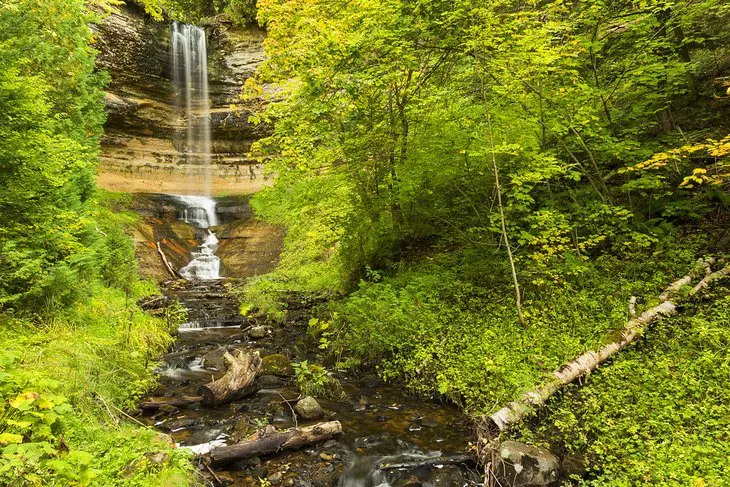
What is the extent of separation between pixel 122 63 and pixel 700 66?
1023 inches

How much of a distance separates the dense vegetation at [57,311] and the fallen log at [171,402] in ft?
0.68

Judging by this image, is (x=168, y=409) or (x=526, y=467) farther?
(x=168, y=409)

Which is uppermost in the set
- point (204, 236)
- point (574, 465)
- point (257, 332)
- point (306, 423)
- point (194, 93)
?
point (194, 93)

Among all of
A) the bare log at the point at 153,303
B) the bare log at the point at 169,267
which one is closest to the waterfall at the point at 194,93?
the bare log at the point at 169,267

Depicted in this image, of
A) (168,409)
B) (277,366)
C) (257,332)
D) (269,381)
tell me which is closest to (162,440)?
(168,409)

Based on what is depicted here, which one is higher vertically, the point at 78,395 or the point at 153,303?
the point at 78,395

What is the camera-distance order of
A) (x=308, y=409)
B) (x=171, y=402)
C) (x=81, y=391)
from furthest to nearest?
(x=171, y=402) < (x=308, y=409) < (x=81, y=391)

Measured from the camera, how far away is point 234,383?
6.32 m

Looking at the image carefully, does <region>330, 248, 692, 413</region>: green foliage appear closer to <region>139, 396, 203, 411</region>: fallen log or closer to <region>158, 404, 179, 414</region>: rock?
<region>139, 396, 203, 411</region>: fallen log

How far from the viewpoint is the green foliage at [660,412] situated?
3699 millimetres

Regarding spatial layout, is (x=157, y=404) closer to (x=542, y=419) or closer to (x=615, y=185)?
(x=542, y=419)

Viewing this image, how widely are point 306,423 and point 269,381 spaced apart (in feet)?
5.20

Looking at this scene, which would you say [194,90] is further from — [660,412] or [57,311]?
[660,412]

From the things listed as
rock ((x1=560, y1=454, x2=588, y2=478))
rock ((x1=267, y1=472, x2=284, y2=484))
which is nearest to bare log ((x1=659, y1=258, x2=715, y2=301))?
rock ((x1=560, y1=454, x2=588, y2=478))
